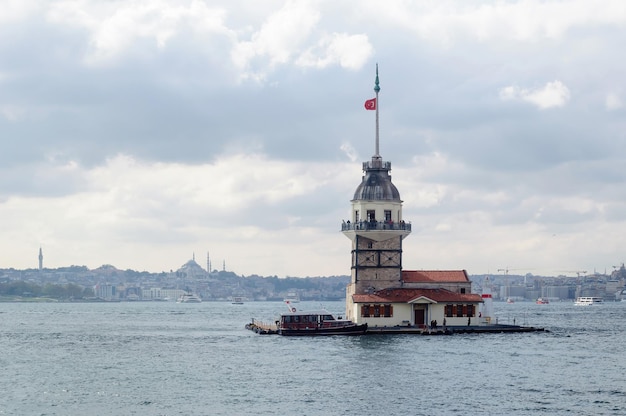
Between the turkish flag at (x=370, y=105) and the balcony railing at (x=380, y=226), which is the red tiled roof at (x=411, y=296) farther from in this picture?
the turkish flag at (x=370, y=105)

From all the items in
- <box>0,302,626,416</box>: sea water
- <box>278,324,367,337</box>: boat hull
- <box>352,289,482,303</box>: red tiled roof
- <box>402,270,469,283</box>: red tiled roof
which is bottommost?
<box>0,302,626,416</box>: sea water

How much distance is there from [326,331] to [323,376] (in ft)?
112

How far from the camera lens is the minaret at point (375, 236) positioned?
380 feet

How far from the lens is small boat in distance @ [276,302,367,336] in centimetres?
11084

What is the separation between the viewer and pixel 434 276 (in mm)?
117188

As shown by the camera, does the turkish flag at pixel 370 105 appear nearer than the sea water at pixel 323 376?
No

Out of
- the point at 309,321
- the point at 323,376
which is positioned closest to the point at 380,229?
the point at 309,321

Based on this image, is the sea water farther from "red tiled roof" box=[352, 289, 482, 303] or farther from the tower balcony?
the tower balcony

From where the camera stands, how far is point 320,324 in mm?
112625

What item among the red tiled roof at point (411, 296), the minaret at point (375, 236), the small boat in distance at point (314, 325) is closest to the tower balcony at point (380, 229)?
the minaret at point (375, 236)

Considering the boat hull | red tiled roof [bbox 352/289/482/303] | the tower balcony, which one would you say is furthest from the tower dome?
the boat hull

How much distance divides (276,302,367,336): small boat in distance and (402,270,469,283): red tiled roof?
824cm

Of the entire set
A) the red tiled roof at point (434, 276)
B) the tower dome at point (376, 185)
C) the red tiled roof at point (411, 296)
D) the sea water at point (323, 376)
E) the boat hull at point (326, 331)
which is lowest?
the sea water at point (323, 376)

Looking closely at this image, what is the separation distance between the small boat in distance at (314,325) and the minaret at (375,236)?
9.26 feet
